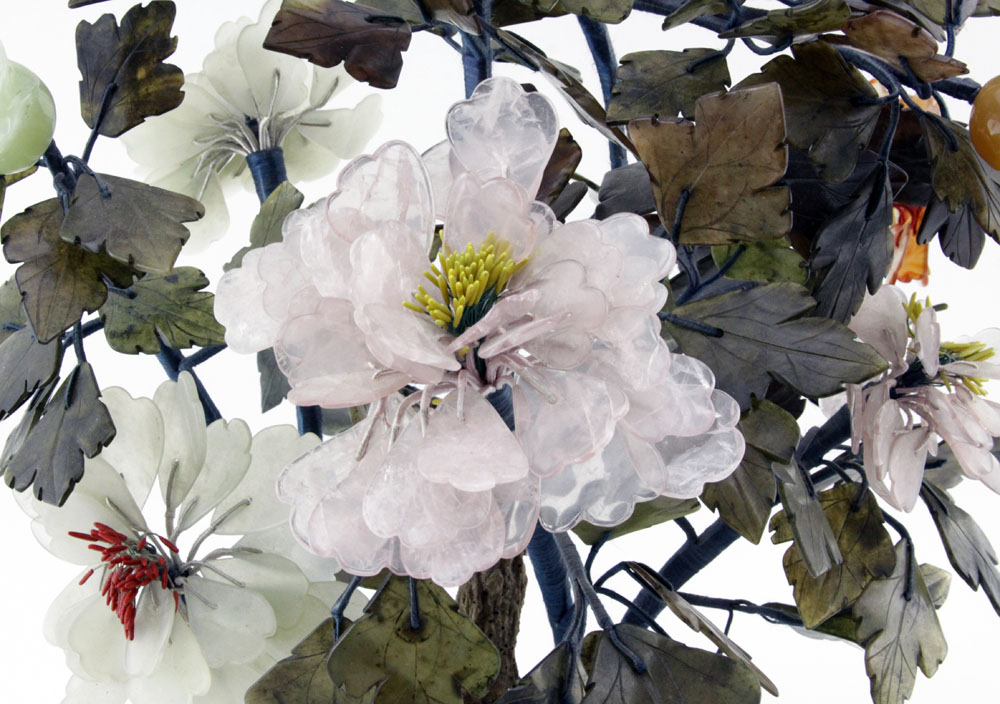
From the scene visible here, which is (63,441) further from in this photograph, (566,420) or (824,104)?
(824,104)

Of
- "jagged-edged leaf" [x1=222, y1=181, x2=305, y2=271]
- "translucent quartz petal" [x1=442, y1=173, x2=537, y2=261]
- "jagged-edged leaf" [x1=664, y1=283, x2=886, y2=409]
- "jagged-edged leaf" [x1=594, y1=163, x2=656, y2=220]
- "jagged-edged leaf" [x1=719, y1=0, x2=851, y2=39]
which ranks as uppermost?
"jagged-edged leaf" [x1=719, y1=0, x2=851, y2=39]

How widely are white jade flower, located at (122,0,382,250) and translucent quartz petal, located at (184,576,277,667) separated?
0.21 m

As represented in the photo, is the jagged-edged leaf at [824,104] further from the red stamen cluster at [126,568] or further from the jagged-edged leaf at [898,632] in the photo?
the red stamen cluster at [126,568]

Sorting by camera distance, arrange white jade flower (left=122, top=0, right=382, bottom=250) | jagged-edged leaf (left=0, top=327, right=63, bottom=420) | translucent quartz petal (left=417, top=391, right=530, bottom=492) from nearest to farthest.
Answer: translucent quartz petal (left=417, top=391, right=530, bottom=492) → jagged-edged leaf (left=0, top=327, right=63, bottom=420) → white jade flower (left=122, top=0, right=382, bottom=250)

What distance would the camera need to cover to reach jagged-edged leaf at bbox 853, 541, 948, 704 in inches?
15.8

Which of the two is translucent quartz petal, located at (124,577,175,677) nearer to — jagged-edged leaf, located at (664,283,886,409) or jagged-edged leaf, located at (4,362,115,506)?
jagged-edged leaf, located at (4,362,115,506)

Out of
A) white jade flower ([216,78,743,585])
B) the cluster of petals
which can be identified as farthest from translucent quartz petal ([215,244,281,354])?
the cluster of petals

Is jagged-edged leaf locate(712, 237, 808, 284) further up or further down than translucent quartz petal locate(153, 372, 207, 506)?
further up

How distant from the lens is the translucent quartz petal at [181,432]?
0.42 m

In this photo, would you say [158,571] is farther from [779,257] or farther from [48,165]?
[779,257]

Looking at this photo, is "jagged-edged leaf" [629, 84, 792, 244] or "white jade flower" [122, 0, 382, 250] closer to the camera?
"jagged-edged leaf" [629, 84, 792, 244]

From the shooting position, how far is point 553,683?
1.17 ft

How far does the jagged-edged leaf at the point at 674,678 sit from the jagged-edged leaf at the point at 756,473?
0.06 meters

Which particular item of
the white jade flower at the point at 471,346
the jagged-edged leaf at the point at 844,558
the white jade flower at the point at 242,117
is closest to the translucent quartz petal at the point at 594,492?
the white jade flower at the point at 471,346
